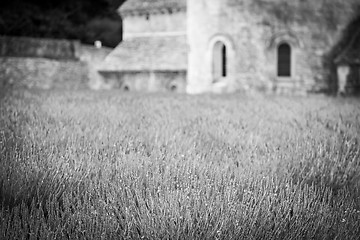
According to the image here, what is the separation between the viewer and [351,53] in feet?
54.9

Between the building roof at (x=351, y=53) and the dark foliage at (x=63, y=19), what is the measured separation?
22.5 metres

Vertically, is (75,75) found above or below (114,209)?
above

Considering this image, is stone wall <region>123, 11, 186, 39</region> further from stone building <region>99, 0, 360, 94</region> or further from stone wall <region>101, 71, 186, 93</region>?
stone building <region>99, 0, 360, 94</region>

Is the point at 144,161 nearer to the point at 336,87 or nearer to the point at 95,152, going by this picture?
the point at 95,152

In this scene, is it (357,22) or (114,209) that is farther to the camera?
(357,22)

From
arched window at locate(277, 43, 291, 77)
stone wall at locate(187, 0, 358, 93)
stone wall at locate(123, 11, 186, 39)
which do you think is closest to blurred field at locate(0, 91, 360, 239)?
stone wall at locate(187, 0, 358, 93)

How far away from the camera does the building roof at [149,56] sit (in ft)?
69.3

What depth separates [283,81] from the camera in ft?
57.1

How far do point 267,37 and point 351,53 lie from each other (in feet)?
11.9

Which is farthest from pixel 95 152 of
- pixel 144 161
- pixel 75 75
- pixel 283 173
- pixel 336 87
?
pixel 75 75

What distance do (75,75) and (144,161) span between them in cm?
2139

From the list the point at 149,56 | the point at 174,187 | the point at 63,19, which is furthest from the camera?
the point at 63,19

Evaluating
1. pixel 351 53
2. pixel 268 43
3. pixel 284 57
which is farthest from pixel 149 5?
pixel 351 53

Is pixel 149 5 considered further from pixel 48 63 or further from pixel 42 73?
pixel 42 73
